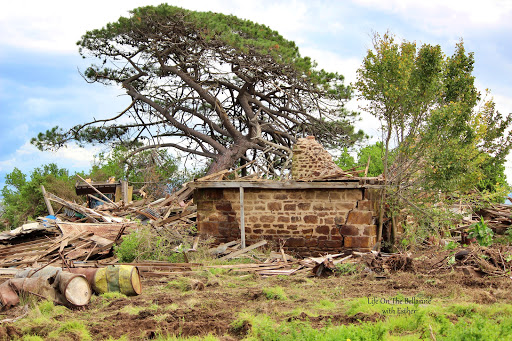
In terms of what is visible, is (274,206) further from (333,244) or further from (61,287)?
(61,287)

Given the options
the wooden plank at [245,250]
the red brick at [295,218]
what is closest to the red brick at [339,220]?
the red brick at [295,218]

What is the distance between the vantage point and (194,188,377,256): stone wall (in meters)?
12.8

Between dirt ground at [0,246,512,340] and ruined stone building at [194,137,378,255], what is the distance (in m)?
2.05

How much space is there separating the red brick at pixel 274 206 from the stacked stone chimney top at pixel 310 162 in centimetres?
106

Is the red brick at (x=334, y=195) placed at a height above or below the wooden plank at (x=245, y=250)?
above

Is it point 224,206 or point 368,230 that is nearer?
point 368,230

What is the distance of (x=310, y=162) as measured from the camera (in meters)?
14.1

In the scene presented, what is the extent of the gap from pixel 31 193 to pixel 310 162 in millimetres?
18886

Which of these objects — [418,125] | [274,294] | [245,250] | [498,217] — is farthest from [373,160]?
[274,294]

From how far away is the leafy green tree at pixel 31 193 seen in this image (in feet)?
86.0

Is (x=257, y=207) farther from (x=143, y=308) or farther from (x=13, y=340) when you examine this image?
(x=13, y=340)

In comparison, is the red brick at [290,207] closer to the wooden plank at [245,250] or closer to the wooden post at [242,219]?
the wooden plank at [245,250]

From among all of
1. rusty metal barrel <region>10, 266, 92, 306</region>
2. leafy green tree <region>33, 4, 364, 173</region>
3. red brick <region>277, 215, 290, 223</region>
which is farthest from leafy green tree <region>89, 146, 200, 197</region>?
rusty metal barrel <region>10, 266, 92, 306</region>

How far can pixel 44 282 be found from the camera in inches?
331
